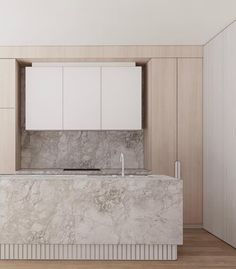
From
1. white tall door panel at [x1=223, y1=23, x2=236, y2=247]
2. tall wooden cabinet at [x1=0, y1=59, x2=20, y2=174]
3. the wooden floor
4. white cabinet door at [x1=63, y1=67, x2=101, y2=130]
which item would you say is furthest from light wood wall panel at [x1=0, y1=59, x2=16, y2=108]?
white tall door panel at [x1=223, y1=23, x2=236, y2=247]

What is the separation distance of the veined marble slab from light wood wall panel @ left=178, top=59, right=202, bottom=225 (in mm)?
1969

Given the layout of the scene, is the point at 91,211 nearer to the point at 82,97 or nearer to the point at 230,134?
the point at 230,134

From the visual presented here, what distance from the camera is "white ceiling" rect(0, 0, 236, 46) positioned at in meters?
4.84

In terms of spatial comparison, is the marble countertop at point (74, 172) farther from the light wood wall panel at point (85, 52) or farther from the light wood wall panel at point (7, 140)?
the light wood wall panel at point (85, 52)

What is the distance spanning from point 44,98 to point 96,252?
8.18 feet

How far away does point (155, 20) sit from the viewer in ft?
17.6

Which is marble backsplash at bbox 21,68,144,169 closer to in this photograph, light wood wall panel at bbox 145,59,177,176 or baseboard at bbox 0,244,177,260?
light wood wall panel at bbox 145,59,177,176

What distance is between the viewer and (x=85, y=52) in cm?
657

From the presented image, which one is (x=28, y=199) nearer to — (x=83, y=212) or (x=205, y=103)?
(x=83, y=212)

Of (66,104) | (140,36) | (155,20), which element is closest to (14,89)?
(66,104)

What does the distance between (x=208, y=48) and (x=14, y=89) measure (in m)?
2.41

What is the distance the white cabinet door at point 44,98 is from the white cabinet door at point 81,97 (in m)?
0.09

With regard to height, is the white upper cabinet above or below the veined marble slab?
above

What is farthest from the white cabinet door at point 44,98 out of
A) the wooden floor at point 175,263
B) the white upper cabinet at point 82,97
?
the wooden floor at point 175,263
